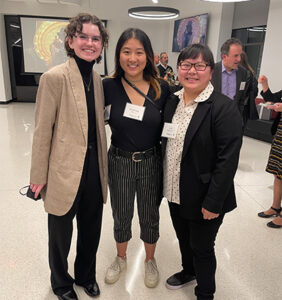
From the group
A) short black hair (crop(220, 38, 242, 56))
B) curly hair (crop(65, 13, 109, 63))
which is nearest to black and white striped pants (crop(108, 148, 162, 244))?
curly hair (crop(65, 13, 109, 63))

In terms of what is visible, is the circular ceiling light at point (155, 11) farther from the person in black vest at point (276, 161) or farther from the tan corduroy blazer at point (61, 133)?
the tan corduroy blazer at point (61, 133)

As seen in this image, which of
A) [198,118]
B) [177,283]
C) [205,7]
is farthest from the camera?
[205,7]

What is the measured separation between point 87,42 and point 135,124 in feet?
1.65

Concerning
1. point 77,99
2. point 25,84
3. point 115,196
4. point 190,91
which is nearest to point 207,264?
point 115,196

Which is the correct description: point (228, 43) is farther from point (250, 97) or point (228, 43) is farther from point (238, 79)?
point (250, 97)

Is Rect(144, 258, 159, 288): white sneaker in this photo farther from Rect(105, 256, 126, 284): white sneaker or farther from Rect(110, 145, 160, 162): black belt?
Rect(110, 145, 160, 162): black belt

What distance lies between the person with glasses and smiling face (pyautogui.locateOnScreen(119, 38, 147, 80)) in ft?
0.73

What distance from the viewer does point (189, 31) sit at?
8305 mm

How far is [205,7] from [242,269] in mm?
7440

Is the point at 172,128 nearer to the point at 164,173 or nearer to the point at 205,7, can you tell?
the point at 164,173

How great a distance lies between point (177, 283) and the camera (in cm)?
194

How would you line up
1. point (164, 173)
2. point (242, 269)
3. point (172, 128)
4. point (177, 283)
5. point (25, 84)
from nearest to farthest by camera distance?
point (172, 128) → point (164, 173) → point (177, 283) → point (242, 269) → point (25, 84)

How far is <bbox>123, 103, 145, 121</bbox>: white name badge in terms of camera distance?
5.13ft

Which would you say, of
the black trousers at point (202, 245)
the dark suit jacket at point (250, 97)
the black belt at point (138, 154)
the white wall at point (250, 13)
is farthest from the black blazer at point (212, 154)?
the white wall at point (250, 13)
